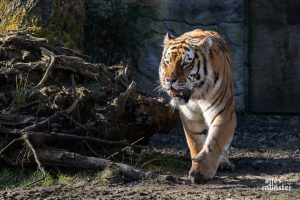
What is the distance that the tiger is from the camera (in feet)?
19.5

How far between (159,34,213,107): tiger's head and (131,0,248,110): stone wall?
10.6 ft

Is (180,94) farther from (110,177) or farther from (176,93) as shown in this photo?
(110,177)

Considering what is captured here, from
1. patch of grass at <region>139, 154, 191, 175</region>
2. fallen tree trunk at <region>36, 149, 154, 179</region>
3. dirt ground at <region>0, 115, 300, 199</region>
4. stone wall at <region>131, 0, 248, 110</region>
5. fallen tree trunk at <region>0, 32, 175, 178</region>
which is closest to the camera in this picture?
dirt ground at <region>0, 115, 300, 199</region>

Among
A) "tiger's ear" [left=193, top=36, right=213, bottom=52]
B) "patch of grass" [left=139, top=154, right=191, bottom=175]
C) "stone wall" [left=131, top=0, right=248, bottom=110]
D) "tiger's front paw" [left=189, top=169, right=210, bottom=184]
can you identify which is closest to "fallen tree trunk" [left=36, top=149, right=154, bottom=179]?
"tiger's front paw" [left=189, top=169, right=210, bottom=184]

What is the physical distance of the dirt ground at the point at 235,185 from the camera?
541 cm

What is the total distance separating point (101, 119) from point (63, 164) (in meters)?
Answer: 0.60

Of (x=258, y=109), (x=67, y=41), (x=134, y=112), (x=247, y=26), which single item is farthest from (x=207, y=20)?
(x=134, y=112)

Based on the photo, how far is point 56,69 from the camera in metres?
6.78

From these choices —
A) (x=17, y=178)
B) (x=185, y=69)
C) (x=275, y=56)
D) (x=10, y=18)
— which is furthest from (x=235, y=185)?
(x=275, y=56)

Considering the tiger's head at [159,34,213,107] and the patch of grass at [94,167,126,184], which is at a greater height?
the tiger's head at [159,34,213,107]

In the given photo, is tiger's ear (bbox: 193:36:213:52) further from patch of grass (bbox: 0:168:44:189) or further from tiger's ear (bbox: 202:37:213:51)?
patch of grass (bbox: 0:168:44:189)

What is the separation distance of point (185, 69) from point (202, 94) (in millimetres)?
268

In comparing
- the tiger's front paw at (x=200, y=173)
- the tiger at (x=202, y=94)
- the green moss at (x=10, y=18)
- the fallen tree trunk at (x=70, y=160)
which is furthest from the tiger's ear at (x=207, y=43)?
the green moss at (x=10, y=18)

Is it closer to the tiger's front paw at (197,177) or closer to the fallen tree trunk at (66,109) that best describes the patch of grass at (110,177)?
the fallen tree trunk at (66,109)
